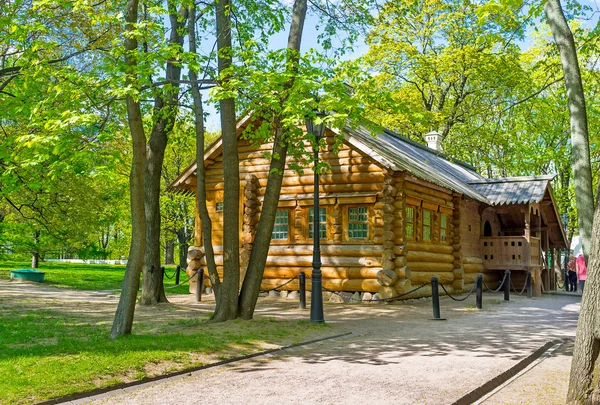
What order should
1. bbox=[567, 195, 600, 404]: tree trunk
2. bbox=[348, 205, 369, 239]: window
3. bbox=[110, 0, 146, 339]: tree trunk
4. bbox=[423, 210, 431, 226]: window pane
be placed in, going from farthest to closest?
1. bbox=[423, 210, 431, 226]: window pane
2. bbox=[348, 205, 369, 239]: window
3. bbox=[110, 0, 146, 339]: tree trunk
4. bbox=[567, 195, 600, 404]: tree trunk

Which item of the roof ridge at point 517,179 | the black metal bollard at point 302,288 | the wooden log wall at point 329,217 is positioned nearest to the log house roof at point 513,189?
the roof ridge at point 517,179

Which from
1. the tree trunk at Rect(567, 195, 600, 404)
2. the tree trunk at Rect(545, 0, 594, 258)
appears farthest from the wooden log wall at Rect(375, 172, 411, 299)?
the tree trunk at Rect(567, 195, 600, 404)

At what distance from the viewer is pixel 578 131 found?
9.83 m

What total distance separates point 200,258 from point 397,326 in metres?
10.6

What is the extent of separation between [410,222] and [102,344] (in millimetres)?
13136

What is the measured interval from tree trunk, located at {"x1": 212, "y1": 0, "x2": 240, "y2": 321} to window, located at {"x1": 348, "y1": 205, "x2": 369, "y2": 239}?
7097 millimetres

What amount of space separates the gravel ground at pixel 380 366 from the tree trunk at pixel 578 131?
242cm

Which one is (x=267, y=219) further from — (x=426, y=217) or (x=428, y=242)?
(x=426, y=217)

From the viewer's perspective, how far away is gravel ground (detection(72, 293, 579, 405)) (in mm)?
6945

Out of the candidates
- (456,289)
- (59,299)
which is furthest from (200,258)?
(456,289)

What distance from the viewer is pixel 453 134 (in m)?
38.0

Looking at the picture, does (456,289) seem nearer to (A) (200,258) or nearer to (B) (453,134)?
(A) (200,258)

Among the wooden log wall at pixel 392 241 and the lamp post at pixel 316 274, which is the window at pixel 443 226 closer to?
the wooden log wall at pixel 392 241

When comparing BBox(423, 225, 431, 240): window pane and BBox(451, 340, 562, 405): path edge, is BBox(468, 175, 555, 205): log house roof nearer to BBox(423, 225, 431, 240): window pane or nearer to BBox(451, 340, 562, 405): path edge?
BBox(423, 225, 431, 240): window pane
